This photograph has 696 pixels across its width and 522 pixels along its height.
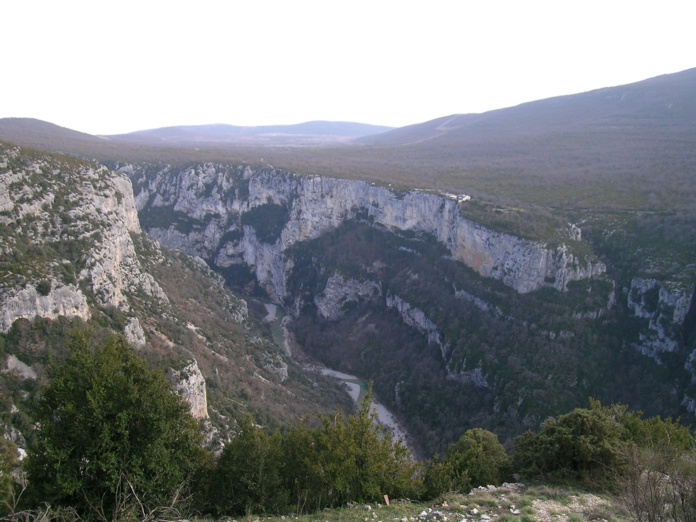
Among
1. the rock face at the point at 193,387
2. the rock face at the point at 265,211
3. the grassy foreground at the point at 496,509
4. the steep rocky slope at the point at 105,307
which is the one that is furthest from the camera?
the rock face at the point at 265,211

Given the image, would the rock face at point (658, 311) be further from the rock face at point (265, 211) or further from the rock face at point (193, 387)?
the rock face at point (193, 387)

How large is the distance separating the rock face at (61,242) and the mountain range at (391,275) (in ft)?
0.53

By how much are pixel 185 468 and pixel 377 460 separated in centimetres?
633

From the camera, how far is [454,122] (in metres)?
196

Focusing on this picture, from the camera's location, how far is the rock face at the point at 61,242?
1027 inches

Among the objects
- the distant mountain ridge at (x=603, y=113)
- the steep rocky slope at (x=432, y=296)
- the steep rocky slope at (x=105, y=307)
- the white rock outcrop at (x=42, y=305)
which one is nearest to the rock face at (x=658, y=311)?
the steep rocky slope at (x=432, y=296)

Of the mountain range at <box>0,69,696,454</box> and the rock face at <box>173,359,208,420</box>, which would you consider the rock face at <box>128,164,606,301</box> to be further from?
the rock face at <box>173,359,208,420</box>

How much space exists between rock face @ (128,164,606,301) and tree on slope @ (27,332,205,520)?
1917 inches

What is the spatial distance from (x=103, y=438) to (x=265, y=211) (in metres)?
77.9

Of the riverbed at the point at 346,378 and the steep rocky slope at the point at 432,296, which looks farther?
the riverbed at the point at 346,378

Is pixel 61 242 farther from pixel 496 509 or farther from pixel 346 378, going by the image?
pixel 346 378

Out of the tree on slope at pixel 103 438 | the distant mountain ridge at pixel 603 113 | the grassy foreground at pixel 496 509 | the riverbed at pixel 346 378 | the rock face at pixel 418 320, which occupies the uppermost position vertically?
the distant mountain ridge at pixel 603 113

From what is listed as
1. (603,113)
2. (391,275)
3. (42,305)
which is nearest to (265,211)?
(391,275)

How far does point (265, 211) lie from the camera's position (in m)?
87.9
